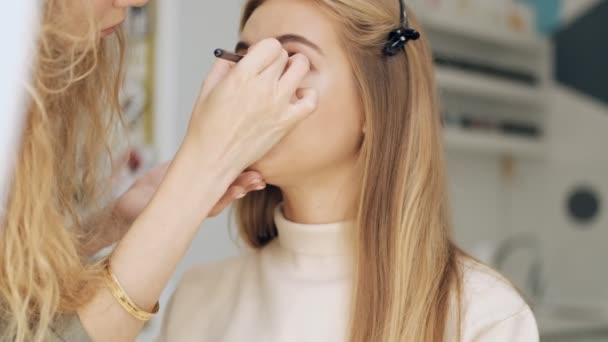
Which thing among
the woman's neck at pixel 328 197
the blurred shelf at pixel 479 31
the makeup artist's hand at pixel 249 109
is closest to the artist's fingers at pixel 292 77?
the makeup artist's hand at pixel 249 109

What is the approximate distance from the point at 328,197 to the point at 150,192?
243 mm

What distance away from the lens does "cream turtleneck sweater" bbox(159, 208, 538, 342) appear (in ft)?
3.24

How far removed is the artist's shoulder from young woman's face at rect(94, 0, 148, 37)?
1.72 ft

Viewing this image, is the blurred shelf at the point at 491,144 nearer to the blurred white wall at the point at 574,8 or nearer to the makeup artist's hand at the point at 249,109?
the blurred white wall at the point at 574,8

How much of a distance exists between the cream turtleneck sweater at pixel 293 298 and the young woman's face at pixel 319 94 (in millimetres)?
105

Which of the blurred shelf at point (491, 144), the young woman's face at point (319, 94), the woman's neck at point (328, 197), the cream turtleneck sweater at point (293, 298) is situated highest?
the young woman's face at point (319, 94)

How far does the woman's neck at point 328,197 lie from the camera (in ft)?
3.65

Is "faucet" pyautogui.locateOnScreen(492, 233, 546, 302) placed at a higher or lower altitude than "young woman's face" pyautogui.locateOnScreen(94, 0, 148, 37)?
lower

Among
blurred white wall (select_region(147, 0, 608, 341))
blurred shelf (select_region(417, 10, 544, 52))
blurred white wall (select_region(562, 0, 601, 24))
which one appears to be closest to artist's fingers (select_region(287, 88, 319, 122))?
blurred shelf (select_region(417, 10, 544, 52))

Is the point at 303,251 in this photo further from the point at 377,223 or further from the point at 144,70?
the point at 144,70

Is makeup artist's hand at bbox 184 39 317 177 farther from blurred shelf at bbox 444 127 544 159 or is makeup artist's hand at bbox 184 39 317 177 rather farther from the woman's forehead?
blurred shelf at bbox 444 127 544 159

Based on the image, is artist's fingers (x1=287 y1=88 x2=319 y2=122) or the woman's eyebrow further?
the woman's eyebrow

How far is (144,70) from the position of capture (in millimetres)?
1932

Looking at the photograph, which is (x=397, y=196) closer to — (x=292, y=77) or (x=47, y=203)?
(x=292, y=77)
